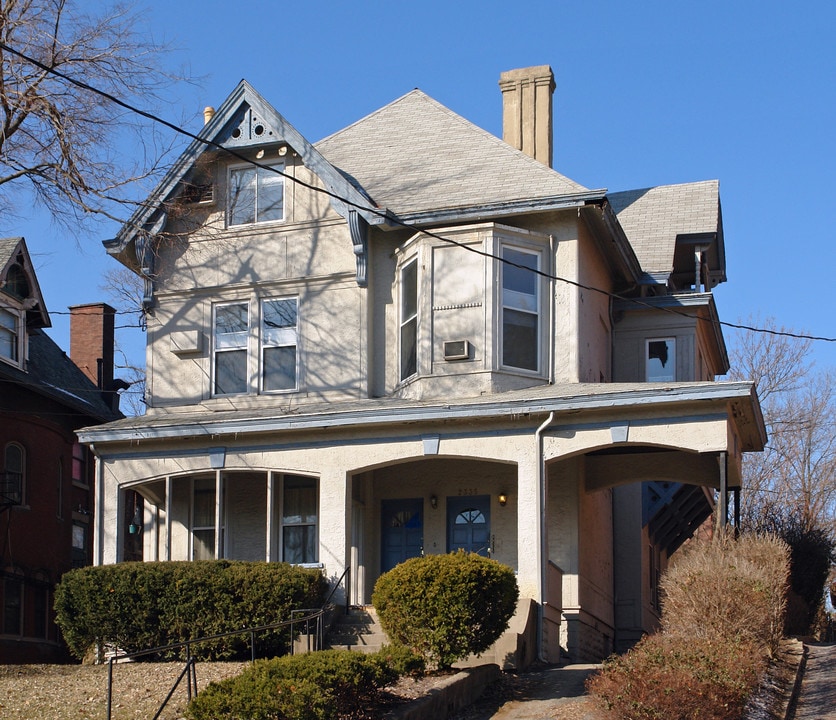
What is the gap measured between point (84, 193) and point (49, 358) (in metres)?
10.7

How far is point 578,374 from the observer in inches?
831

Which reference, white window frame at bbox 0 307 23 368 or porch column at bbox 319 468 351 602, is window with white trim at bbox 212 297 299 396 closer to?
porch column at bbox 319 468 351 602

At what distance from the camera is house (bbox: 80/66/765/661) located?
63.7 ft

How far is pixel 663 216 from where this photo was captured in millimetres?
26969

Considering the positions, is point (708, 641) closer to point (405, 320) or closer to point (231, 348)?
point (405, 320)

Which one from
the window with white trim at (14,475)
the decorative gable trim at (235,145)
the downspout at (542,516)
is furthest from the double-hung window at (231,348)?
the window with white trim at (14,475)

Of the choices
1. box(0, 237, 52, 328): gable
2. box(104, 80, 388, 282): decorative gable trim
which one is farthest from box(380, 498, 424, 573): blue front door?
box(0, 237, 52, 328): gable

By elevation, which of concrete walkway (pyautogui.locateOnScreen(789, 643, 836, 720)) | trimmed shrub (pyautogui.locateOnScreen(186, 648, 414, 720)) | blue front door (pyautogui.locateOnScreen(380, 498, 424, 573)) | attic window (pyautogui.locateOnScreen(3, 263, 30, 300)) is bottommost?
concrete walkway (pyautogui.locateOnScreen(789, 643, 836, 720))

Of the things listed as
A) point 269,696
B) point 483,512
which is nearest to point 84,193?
point 483,512

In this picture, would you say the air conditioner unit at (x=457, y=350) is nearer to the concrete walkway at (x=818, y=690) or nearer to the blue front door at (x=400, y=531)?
the blue front door at (x=400, y=531)

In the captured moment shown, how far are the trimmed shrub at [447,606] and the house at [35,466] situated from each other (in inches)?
561

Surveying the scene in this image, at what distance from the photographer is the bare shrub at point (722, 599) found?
15852 millimetres

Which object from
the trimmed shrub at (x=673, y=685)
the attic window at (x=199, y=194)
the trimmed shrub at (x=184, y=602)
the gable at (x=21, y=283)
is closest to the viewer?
the trimmed shrub at (x=673, y=685)

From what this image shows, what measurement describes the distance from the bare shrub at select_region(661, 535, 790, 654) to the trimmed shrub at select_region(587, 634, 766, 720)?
235cm
